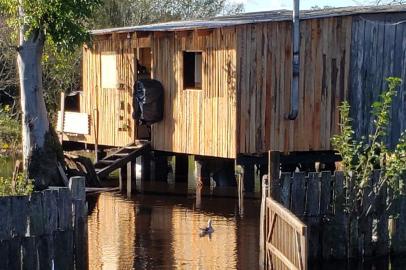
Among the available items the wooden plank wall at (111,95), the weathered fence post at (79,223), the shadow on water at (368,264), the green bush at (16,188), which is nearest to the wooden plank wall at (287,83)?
the wooden plank wall at (111,95)

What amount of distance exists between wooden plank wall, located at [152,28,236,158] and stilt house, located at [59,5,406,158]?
0.02 metres

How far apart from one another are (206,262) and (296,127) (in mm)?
7802

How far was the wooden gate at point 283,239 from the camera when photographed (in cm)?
1328

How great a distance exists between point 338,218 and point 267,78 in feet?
23.4

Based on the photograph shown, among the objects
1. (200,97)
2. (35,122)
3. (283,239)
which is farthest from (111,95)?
(283,239)

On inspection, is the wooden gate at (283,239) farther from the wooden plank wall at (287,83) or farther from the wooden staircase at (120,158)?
the wooden staircase at (120,158)

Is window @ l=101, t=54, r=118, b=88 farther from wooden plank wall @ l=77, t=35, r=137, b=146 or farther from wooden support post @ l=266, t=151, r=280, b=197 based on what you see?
wooden support post @ l=266, t=151, r=280, b=197

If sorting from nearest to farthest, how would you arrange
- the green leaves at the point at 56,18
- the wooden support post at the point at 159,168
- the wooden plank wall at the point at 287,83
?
1. the green leaves at the point at 56,18
2. the wooden plank wall at the point at 287,83
3. the wooden support post at the point at 159,168

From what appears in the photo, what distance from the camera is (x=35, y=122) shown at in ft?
75.9

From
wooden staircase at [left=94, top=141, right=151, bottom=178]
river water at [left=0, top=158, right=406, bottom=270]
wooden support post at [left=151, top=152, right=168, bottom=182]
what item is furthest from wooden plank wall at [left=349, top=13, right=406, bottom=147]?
wooden support post at [left=151, top=152, right=168, bottom=182]

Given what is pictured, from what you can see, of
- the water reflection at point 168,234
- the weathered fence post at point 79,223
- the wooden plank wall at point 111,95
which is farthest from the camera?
the wooden plank wall at point 111,95

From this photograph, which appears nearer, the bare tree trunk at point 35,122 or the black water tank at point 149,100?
the bare tree trunk at point 35,122

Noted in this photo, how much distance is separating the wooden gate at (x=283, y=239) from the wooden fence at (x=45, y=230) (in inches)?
118

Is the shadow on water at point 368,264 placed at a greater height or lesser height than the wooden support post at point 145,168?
lesser
